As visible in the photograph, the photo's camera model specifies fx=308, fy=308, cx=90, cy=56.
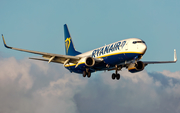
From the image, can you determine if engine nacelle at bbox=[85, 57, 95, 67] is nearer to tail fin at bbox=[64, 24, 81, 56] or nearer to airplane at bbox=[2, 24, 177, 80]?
airplane at bbox=[2, 24, 177, 80]

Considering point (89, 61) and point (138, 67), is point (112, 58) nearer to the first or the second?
point (89, 61)

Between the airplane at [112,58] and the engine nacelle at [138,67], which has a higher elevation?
the airplane at [112,58]

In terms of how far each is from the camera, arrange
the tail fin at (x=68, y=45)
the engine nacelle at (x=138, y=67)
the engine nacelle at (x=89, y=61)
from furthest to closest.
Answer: the tail fin at (x=68, y=45), the engine nacelle at (x=138, y=67), the engine nacelle at (x=89, y=61)

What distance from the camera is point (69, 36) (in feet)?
229

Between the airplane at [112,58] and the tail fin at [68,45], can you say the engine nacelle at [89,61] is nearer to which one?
the airplane at [112,58]

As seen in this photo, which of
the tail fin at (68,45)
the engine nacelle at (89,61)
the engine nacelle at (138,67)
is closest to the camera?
the engine nacelle at (89,61)

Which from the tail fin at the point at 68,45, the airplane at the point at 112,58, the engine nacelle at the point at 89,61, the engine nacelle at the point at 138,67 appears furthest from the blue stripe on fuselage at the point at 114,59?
the tail fin at the point at 68,45

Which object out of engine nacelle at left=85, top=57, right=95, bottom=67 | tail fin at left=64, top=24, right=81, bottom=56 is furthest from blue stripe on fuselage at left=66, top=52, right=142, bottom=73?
tail fin at left=64, top=24, right=81, bottom=56

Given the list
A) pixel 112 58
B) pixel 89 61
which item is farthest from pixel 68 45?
pixel 112 58

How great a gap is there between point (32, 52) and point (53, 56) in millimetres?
3947

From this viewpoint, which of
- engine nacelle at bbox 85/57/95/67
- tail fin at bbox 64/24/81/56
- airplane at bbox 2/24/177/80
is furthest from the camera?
tail fin at bbox 64/24/81/56

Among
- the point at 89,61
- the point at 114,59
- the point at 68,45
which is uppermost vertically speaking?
the point at 114,59

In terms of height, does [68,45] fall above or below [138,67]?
above

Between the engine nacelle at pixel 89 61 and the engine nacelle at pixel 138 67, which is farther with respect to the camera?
the engine nacelle at pixel 138 67
